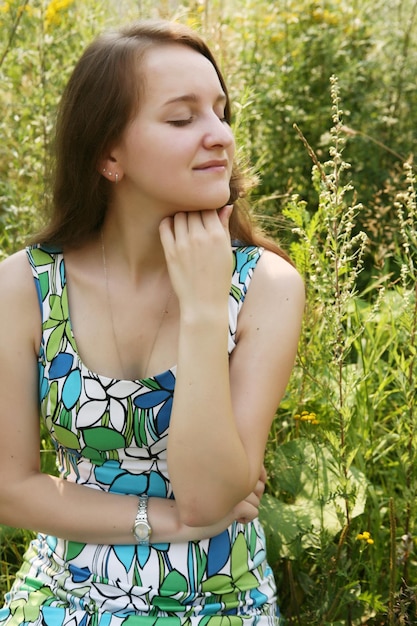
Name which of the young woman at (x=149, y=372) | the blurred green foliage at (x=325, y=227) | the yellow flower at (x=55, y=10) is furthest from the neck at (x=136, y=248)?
the yellow flower at (x=55, y=10)

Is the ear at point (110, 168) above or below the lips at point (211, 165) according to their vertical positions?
below

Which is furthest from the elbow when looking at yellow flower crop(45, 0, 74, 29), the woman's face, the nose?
yellow flower crop(45, 0, 74, 29)

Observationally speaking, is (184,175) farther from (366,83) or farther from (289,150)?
(366,83)

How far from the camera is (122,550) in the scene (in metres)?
1.83

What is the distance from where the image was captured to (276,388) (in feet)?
6.01

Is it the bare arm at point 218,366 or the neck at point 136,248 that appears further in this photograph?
the neck at point 136,248

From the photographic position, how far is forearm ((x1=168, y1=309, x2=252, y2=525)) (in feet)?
5.60

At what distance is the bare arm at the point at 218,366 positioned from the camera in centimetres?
171

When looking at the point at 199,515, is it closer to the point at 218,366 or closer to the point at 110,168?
the point at 218,366

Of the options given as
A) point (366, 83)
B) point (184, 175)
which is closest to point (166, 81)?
point (184, 175)

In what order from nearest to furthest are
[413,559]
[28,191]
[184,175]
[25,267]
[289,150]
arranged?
[184,175], [25,267], [413,559], [28,191], [289,150]

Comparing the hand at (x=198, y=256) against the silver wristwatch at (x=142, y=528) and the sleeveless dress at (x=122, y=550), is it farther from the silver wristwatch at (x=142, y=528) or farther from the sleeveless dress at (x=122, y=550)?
the silver wristwatch at (x=142, y=528)

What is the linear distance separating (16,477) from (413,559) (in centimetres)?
106

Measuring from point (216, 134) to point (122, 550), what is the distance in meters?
0.86
